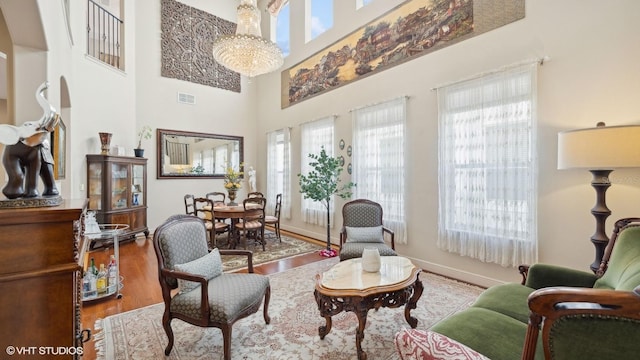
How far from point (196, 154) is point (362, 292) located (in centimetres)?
638

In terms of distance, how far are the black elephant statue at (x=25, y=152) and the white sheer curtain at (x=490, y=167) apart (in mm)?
3917

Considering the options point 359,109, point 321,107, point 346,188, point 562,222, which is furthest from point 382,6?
point 562,222

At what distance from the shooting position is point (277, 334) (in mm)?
2402

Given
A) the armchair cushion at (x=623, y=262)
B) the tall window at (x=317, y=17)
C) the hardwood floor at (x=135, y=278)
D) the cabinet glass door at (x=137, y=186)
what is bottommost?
the hardwood floor at (x=135, y=278)

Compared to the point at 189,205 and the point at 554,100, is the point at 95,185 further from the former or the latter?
the point at 554,100

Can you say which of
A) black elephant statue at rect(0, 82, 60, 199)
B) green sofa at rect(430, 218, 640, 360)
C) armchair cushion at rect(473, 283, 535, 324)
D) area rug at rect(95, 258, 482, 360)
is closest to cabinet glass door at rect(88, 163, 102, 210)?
area rug at rect(95, 258, 482, 360)

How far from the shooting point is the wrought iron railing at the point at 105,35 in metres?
5.61

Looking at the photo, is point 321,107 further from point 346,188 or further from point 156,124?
point 156,124

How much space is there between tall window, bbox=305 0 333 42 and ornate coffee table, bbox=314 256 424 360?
17.2 feet

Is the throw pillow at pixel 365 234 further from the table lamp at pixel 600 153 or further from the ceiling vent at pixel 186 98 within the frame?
the ceiling vent at pixel 186 98

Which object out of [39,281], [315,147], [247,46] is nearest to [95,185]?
[247,46]

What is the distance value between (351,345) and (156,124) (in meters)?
6.52

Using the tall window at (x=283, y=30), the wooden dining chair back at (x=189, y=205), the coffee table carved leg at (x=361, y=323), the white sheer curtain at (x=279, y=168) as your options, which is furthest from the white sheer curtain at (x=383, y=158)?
the tall window at (x=283, y=30)

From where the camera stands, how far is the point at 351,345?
7.34 ft
